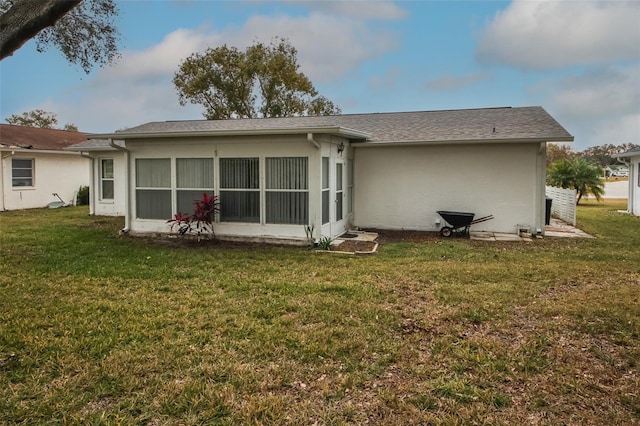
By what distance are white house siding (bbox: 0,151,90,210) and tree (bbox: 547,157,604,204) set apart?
2156cm

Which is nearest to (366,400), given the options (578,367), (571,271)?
(578,367)

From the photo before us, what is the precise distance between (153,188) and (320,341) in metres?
7.52

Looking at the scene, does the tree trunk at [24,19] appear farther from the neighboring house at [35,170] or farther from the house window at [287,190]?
the neighboring house at [35,170]

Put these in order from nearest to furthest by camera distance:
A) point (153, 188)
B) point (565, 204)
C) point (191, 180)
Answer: point (191, 180) → point (153, 188) → point (565, 204)

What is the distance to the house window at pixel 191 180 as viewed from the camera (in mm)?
9648

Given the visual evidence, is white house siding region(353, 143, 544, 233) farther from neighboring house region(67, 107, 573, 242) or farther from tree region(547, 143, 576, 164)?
tree region(547, 143, 576, 164)

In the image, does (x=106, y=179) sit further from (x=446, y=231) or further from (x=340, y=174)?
(x=446, y=231)

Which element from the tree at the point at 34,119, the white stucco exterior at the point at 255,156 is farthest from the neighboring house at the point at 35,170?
the tree at the point at 34,119

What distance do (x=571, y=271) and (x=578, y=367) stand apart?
11.9ft

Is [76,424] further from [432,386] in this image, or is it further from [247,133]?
[247,133]

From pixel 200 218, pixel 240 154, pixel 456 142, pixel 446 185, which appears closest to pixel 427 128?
pixel 456 142

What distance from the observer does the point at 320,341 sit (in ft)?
13.1

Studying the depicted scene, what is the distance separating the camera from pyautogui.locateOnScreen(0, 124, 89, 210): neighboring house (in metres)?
16.1

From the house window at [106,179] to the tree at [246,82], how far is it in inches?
627
